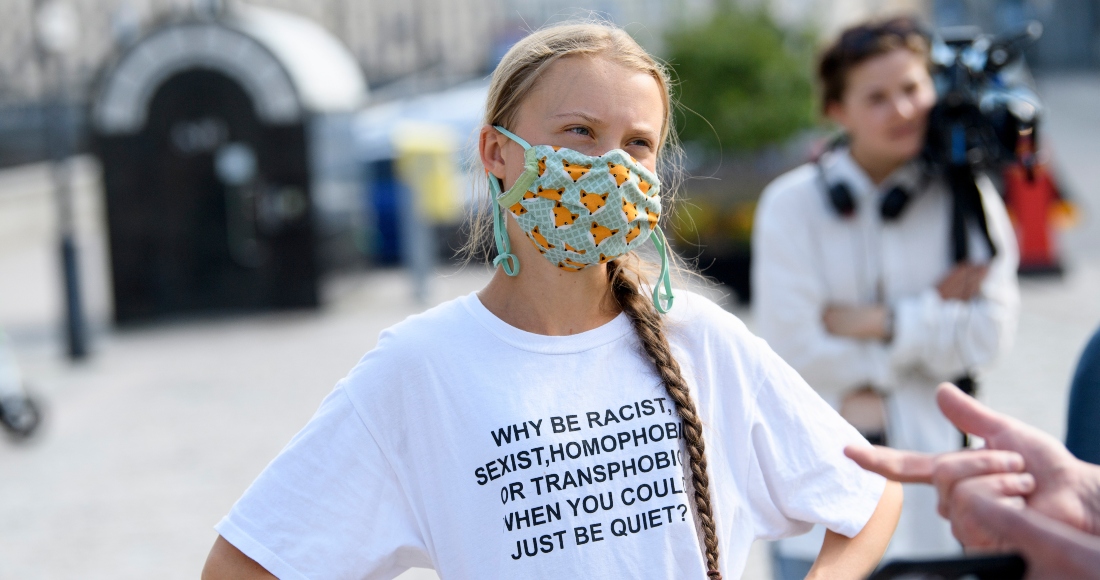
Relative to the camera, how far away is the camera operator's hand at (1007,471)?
123 centimetres

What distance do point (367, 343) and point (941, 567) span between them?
30.5 ft

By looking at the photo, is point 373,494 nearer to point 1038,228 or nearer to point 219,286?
point 1038,228

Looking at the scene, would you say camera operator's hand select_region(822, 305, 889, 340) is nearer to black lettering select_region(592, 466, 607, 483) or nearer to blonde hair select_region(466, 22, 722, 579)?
blonde hair select_region(466, 22, 722, 579)

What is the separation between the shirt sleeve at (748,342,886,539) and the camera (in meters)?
1.74

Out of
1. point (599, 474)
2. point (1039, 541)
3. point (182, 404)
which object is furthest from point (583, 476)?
point (182, 404)

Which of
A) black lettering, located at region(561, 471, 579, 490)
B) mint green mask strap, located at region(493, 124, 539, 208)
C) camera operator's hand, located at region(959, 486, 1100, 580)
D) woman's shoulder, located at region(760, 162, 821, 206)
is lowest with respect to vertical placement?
black lettering, located at region(561, 471, 579, 490)

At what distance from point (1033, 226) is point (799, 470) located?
10.0m

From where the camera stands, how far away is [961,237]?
2918 mm

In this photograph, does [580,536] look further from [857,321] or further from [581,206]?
[857,321]

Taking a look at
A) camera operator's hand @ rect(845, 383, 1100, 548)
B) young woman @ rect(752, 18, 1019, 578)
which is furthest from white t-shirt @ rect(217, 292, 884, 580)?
young woman @ rect(752, 18, 1019, 578)

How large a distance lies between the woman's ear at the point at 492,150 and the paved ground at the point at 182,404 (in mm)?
3360

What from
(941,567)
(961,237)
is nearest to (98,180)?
(961,237)

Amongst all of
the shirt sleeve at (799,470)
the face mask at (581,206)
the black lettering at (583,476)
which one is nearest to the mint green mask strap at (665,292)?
the face mask at (581,206)

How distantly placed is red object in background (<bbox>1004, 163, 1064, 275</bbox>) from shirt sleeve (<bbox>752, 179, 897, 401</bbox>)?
8333 mm
